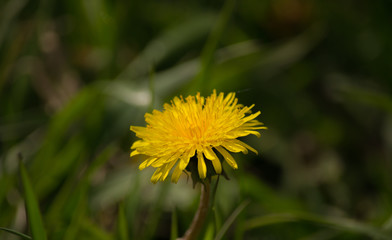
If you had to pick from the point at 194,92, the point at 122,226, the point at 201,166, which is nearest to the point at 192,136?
the point at 201,166

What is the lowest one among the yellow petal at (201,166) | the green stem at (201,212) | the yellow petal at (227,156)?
the green stem at (201,212)

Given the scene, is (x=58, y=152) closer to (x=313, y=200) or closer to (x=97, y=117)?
(x=97, y=117)

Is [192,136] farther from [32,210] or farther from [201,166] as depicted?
[32,210]

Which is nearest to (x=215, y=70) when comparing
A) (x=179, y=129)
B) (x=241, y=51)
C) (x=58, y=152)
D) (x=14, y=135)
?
(x=241, y=51)

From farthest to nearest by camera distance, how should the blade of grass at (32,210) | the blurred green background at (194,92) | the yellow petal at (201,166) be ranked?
the blurred green background at (194,92), the blade of grass at (32,210), the yellow petal at (201,166)

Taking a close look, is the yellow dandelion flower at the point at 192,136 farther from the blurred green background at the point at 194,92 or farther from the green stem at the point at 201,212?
the blurred green background at the point at 194,92

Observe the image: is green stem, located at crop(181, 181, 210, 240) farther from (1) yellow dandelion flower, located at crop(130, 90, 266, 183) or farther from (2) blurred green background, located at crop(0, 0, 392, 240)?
(2) blurred green background, located at crop(0, 0, 392, 240)

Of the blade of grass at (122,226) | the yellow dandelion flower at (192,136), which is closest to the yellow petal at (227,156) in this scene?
the yellow dandelion flower at (192,136)
